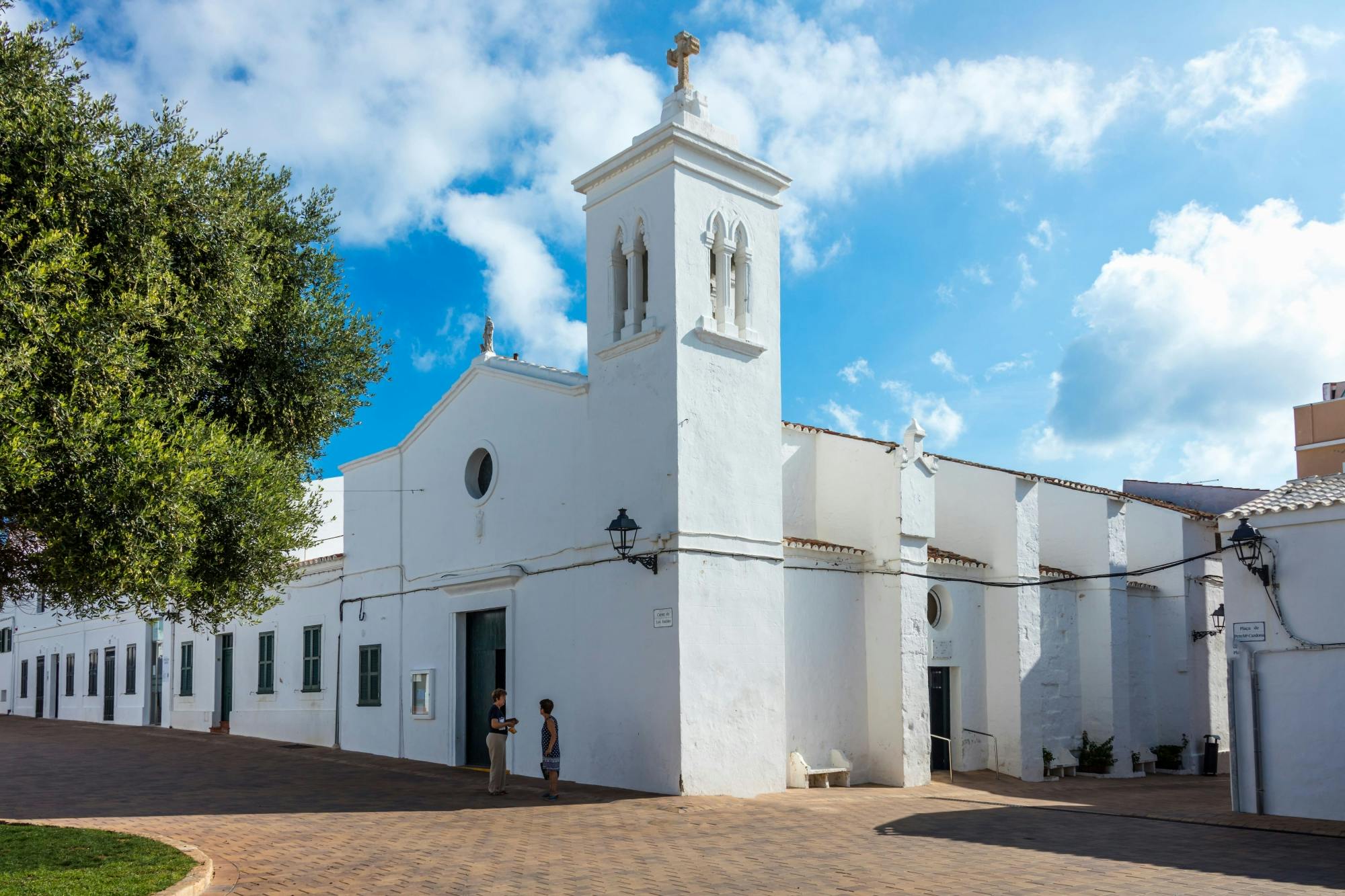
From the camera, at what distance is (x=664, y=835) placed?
443 inches

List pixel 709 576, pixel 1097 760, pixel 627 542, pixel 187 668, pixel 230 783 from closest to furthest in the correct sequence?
pixel 709 576
pixel 627 542
pixel 230 783
pixel 1097 760
pixel 187 668

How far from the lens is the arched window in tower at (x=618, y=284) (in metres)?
16.1

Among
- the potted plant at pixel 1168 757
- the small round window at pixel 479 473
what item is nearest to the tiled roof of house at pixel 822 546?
the small round window at pixel 479 473

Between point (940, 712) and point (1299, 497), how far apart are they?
6747 millimetres

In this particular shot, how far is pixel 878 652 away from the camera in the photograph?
55.2ft

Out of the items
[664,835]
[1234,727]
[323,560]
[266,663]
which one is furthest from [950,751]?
[266,663]

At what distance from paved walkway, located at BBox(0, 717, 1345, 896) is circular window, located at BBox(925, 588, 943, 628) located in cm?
249

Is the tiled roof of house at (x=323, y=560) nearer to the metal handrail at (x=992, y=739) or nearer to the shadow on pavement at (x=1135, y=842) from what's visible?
the metal handrail at (x=992, y=739)

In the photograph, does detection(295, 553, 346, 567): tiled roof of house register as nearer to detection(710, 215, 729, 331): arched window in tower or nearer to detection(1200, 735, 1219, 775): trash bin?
detection(710, 215, 729, 331): arched window in tower

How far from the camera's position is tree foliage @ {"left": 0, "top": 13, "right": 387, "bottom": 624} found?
9703 millimetres

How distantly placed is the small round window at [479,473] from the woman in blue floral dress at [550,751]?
5290 millimetres

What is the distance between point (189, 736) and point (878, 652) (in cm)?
1625

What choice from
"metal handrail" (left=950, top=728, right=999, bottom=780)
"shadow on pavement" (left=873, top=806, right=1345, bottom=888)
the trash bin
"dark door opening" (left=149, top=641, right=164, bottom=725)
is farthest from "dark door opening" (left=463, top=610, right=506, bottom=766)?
"dark door opening" (left=149, top=641, right=164, bottom=725)

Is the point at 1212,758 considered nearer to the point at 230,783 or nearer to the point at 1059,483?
the point at 1059,483
